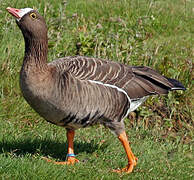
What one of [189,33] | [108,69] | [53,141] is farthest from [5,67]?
[189,33]

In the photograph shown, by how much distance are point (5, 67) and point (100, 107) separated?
8.80ft

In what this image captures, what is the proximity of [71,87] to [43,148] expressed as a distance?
1239 millimetres

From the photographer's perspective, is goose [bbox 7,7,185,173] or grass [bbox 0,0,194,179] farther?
grass [bbox 0,0,194,179]

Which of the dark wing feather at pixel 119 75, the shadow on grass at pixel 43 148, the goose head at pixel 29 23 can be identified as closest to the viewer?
the goose head at pixel 29 23

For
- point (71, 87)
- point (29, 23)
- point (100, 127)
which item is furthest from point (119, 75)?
point (100, 127)

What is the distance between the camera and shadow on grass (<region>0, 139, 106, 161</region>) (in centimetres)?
541

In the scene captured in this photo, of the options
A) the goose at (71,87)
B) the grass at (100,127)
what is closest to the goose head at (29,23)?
the goose at (71,87)

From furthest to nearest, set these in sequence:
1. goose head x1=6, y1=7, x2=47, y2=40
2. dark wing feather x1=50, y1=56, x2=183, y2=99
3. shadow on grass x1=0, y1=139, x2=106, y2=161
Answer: shadow on grass x1=0, y1=139, x2=106, y2=161 < dark wing feather x1=50, y1=56, x2=183, y2=99 < goose head x1=6, y1=7, x2=47, y2=40

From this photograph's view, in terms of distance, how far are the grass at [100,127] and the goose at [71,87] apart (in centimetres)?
46

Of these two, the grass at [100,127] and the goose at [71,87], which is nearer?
the goose at [71,87]

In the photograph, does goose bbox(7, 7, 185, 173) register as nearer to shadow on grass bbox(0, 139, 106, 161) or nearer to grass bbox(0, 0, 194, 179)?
shadow on grass bbox(0, 139, 106, 161)

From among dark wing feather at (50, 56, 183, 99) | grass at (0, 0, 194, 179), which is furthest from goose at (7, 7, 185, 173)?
grass at (0, 0, 194, 179)

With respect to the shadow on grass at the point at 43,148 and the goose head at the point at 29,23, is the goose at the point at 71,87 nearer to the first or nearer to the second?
the goose head at the point at 29,23

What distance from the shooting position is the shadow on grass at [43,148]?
5.41 m
